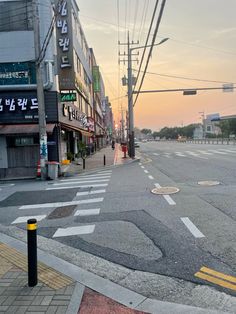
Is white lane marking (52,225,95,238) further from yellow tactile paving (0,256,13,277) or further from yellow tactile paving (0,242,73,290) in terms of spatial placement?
yellow tactile paving (0,256,13,277)

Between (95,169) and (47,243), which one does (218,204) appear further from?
(95,169)

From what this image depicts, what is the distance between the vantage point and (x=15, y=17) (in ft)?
72.0

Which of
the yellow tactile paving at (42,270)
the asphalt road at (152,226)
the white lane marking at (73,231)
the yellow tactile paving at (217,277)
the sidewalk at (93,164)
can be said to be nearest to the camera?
the yellow tactile paving at (217,277)

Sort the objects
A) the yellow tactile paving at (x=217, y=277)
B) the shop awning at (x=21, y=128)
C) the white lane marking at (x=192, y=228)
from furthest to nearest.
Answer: the shop awning at (x=21, y=128)
the white lane marking at (x=192, y=228)
the yellow tactile paving at (x=217, y=277)

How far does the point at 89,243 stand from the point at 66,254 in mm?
679

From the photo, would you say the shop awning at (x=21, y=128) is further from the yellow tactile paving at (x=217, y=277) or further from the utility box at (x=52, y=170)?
the yellow tactile paving at (x=217, y=277)

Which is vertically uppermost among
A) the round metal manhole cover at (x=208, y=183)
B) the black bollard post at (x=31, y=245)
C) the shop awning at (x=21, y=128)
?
the shop awning at (x=21, y=128)

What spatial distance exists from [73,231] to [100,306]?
3.61m

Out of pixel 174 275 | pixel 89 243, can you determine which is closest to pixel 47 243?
pixel 89 243

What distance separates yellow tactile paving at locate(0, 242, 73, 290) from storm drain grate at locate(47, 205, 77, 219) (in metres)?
2.67

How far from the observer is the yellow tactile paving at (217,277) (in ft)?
15.2

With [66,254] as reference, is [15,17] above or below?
above

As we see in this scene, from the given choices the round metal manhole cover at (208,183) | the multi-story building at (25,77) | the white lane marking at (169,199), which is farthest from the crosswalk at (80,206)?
the multi-story building at (25,77)

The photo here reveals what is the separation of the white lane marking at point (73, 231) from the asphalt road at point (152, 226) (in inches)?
0.4
